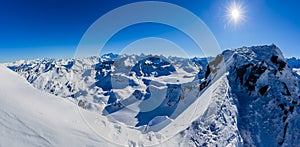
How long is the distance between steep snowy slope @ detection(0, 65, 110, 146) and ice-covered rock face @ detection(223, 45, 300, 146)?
1079cm

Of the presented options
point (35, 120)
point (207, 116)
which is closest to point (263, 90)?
point (207, 116)

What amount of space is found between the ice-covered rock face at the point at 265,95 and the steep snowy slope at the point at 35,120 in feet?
35.4

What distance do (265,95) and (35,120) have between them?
16.3 metres

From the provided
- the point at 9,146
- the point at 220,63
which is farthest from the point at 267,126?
the point at 9,146

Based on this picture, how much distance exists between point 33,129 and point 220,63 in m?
20.8

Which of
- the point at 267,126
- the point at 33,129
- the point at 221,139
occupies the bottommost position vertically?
the point at 33,129

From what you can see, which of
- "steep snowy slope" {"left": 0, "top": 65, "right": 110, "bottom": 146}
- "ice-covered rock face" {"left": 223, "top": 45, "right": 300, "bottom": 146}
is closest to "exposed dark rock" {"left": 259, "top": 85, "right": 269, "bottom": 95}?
"ice-covered rock face" {"left": 223, "top": 45, "right": 300, "bottom": 146}

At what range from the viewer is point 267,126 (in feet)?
52.6

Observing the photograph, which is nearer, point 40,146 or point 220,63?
point 40,146

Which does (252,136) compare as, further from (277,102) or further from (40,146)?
(40,146)

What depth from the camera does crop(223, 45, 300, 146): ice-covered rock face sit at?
15.7m

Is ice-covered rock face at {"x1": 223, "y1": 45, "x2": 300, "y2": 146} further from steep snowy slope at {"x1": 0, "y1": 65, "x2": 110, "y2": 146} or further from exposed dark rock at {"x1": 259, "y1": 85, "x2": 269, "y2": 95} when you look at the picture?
steep snowy slope at {"x1": 0, "y1": 65, "x2": 110, "y2": 146}

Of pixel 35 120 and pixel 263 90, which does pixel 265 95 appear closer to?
pixel 263 90

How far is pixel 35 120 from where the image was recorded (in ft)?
32.4
